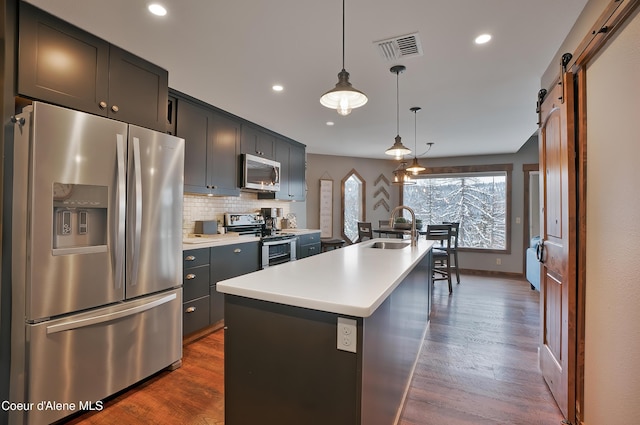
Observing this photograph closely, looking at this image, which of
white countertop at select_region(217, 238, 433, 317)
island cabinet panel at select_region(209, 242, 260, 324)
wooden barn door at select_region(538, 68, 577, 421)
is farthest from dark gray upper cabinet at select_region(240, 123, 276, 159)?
wooden barn door at select_region(538, 68, 577, 421)

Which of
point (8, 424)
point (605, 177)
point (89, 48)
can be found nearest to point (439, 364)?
point (605, 177)

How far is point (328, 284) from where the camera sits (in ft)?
4.54

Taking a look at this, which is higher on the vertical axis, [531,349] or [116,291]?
[116,291]

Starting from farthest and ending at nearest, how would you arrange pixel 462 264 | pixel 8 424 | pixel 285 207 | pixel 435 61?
pixel 462 264
pixel 285 207
pixel 435 61
pixel 8 424

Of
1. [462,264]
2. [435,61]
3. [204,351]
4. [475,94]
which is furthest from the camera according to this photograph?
[462,264]

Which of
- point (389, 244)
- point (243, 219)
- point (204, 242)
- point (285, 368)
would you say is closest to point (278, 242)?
point (243, 219)

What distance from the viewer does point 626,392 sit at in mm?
1287

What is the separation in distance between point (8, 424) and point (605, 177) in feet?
10.8

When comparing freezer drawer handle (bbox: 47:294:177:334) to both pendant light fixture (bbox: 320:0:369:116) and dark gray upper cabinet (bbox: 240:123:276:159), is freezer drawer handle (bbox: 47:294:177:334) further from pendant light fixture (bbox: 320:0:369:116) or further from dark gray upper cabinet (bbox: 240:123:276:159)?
dark gray upper cabinet (bbox: 240:123:276:159)

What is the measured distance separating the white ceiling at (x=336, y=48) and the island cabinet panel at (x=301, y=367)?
169 centimetres

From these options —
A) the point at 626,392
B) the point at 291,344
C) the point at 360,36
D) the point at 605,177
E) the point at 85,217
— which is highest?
the point at 360,36

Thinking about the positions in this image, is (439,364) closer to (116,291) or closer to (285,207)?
(116,291)

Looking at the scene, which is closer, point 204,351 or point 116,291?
point 116,291

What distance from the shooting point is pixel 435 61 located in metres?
2.46
